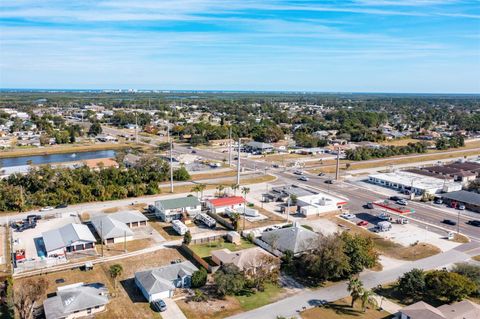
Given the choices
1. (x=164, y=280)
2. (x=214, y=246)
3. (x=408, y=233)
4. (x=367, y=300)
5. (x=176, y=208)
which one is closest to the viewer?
(x=367, y=300)

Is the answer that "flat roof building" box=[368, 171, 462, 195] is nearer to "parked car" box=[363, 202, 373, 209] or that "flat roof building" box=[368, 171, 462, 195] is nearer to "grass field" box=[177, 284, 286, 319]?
"parked car" box=[363, 202, 373, 209]

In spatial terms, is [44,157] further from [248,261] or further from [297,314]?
[297,314]

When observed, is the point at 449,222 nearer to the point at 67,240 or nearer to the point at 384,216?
the point at 384,216

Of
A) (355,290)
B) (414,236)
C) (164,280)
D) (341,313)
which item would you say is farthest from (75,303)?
(414,236)

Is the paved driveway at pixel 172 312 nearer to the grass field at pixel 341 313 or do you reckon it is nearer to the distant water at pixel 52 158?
the grass field at pixel 341 313

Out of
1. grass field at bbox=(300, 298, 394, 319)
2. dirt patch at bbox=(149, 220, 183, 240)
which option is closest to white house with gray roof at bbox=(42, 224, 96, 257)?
dirt patch at bbox=(149, 220, 183, 240)

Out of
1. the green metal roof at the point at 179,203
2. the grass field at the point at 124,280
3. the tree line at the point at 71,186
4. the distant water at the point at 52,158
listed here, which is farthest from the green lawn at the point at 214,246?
the distant water at the point at 52,158

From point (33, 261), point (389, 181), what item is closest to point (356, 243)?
point (33, 261)
